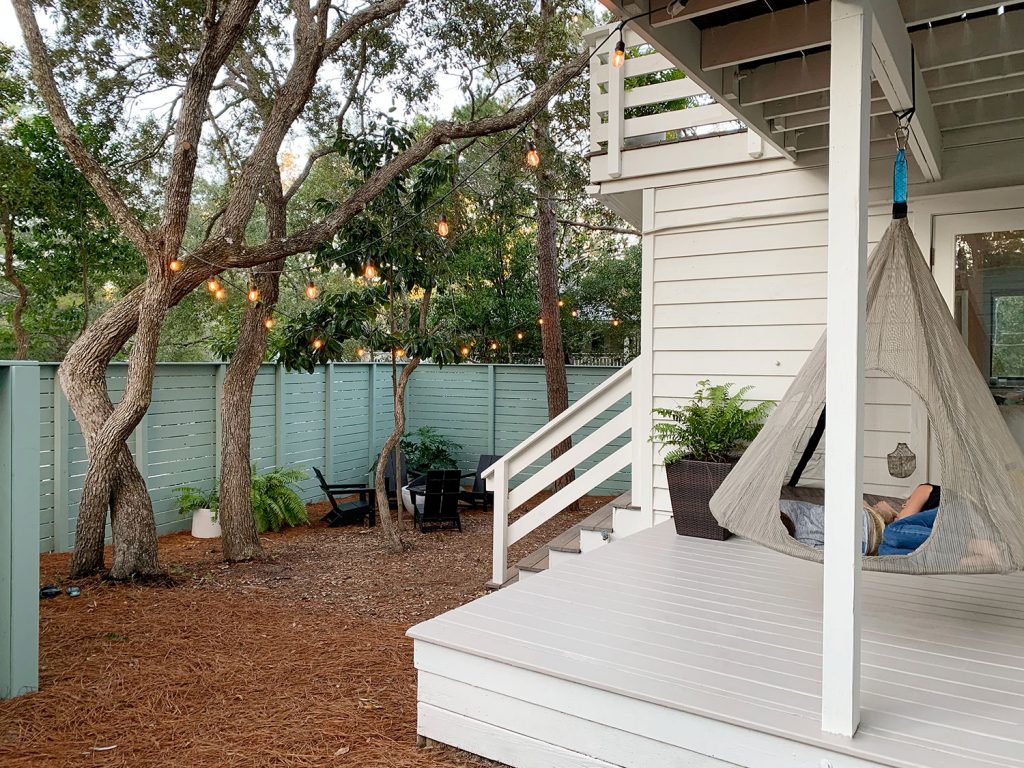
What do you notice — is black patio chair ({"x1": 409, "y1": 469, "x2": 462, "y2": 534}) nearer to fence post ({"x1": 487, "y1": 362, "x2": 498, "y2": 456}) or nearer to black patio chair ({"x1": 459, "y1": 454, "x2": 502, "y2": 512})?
black patio chair ({"x1": 459, "y1": 454, "x2": 502, "y2": 512})

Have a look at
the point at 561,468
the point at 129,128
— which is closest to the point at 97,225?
the point at 129,128

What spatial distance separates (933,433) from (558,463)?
2.64m

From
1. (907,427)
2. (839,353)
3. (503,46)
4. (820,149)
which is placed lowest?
(907,427)

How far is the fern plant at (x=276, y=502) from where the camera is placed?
7.15 m

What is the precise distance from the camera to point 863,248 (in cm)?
178

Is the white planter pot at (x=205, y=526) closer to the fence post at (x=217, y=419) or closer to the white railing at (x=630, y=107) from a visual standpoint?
the fence post at (x=217, y=419)

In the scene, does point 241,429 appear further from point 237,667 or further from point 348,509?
point 237,667

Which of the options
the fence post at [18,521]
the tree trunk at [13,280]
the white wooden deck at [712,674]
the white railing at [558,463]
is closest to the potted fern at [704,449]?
the white railing at [558,463]

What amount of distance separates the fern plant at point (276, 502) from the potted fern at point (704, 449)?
452cm

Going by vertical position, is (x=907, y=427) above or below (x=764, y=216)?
below

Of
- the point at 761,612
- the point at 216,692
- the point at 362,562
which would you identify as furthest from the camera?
the point at 362,562

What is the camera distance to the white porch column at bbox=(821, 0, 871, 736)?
1772 millimetres

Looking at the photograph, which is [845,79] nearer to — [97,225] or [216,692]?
[216,692]

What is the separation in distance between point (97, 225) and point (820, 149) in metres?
7.26
